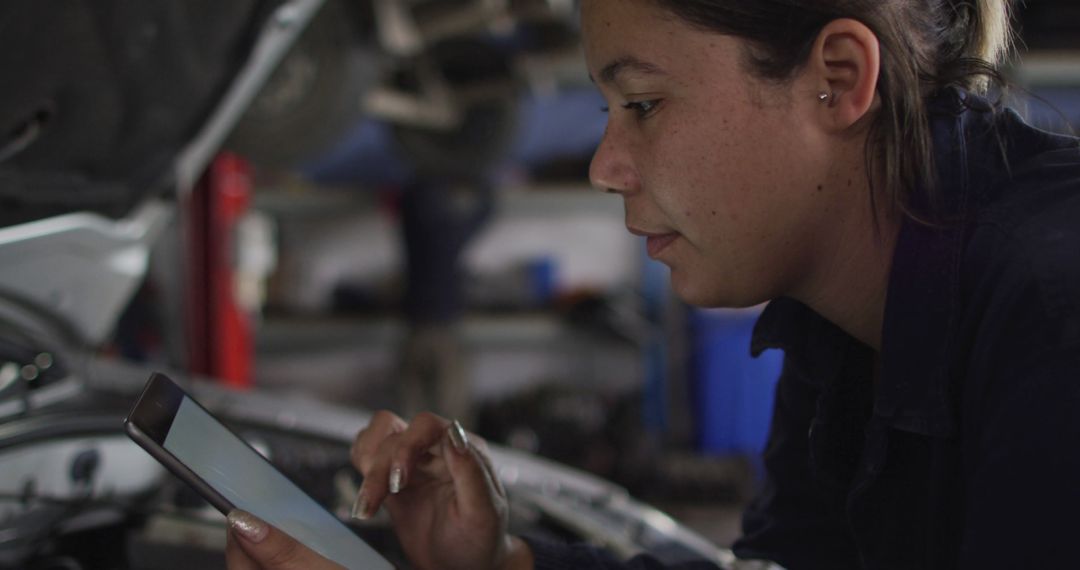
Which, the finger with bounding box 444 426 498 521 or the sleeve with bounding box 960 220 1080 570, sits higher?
the sleeve with bounding box 960 220 1080 570

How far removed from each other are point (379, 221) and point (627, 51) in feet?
15.1

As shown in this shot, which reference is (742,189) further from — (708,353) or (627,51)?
(708,353)

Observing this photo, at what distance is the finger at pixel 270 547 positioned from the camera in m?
0.62

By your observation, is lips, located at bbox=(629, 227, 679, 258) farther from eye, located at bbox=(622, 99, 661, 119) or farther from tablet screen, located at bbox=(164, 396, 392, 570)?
tablet screen, located at bbox=(164, 396, 392, 570)

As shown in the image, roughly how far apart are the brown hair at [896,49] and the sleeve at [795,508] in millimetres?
250

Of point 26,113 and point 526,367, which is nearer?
point 26,113

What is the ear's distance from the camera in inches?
26.2

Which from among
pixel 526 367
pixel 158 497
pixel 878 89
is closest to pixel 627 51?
pixel 878 89

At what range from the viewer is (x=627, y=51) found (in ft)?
2.32

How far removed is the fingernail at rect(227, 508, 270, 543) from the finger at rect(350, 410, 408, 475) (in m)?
0.21

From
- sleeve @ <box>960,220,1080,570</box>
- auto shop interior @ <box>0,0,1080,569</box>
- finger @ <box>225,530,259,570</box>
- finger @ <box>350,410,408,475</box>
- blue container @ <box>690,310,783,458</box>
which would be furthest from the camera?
blue container @ <box>690,310,783,458</box>

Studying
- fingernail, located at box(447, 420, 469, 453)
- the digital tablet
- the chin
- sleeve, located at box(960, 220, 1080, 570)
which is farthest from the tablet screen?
sleeve, located at box(960, 220, 1080, 570)

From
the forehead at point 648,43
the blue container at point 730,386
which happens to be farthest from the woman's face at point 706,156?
the blue container at point 730,386

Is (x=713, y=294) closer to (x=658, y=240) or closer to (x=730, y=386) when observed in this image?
(x=658, y=240)
